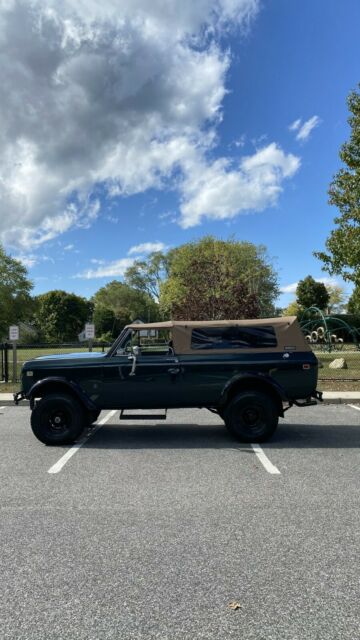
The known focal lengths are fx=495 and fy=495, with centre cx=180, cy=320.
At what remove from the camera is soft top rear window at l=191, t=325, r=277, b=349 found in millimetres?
7852

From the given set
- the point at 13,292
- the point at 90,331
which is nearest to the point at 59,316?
the point at 13,292

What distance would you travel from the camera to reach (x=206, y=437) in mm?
8055

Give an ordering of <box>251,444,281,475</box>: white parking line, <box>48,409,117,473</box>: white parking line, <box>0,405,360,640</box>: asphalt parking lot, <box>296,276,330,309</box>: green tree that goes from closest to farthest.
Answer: <box>0,405,360,640</box>: asphalt parking lot < <box>251,444,281,475</box>: white parking line < <box>48,409,117,473</box>: white parking line < <box>296,276,330,309</box>: green tree

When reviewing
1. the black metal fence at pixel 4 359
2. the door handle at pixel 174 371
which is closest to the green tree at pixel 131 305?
the black metal fence at pixel 4 359

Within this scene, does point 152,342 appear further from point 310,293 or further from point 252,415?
point 310,293

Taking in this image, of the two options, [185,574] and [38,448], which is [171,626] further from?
[38,448]

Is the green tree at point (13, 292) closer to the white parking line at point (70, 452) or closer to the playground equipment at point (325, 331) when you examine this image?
the playground equipment at point (325, 331)

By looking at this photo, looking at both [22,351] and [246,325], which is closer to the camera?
[246,325]

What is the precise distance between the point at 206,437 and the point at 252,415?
940 mm

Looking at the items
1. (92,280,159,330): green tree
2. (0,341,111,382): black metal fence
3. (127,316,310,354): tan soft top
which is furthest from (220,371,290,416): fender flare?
(92,280,159,330): green tree

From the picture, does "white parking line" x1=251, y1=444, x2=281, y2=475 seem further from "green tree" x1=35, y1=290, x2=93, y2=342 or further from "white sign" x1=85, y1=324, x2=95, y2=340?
"green tree" x1=35, y1=290, x2=93, y2=342

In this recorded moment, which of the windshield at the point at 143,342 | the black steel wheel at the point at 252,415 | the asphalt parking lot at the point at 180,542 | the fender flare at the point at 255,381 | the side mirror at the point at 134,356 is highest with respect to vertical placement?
the windshield at the point at 143,342

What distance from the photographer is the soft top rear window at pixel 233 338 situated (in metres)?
7.85

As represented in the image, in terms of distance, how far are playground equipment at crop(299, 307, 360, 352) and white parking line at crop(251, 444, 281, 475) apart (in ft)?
62.0
